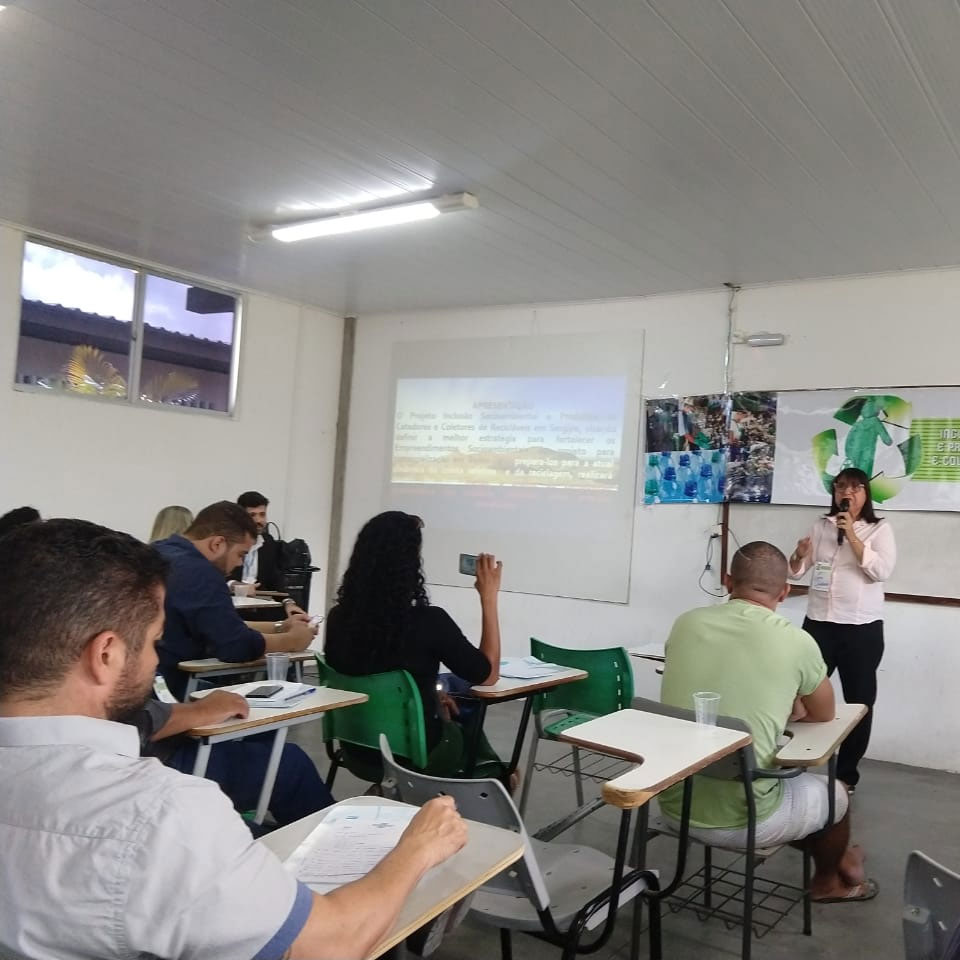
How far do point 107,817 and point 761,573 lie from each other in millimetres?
2112

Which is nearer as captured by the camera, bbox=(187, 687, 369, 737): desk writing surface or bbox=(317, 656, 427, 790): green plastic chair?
bbox=(187, 687, 369, 737): desk writing surface

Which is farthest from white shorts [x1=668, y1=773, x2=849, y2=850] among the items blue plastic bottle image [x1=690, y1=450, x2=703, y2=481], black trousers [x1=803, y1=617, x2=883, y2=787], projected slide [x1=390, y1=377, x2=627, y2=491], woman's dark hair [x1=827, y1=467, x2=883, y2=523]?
projected slide [x1=390, y1=377, x2=627, y2=491]

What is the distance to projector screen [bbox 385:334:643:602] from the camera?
20.3 ft

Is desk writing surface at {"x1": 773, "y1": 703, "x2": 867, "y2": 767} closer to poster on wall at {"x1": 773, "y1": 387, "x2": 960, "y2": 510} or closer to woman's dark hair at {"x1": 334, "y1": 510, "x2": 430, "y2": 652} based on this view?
woman's dark hair at {"x1": 334, "y1": 510, "x2": 430, "y2": 652}

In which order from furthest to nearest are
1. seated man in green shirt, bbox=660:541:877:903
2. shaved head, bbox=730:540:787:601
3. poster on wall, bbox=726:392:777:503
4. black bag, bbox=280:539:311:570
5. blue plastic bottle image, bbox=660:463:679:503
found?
black bag, bbox=280:539:311:570 < blue plastic bottle image, bbox=660:463:679:503 < poster on wall, bbox=726:392:777:503 < shaved head, bbox=730:540:787:601 < seated man in green shirt, bbox=660:541:877:903

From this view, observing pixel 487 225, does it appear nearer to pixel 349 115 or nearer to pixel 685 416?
pixel 349 115

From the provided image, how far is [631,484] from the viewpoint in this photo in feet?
20.0

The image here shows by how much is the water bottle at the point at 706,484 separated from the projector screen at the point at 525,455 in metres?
0.50

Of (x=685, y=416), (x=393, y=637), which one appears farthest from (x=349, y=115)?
(x=685, y=416)

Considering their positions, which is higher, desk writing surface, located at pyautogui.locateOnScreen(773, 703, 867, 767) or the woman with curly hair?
the woman with curly hair

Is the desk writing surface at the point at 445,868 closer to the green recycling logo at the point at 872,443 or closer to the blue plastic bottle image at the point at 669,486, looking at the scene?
the green recycling logo at the point at 872,443

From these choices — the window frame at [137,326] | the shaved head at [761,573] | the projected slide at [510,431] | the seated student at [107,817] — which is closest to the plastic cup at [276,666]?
the shaved head at [761,573]

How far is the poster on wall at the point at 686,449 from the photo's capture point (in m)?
5.70

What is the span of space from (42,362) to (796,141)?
439 cm
